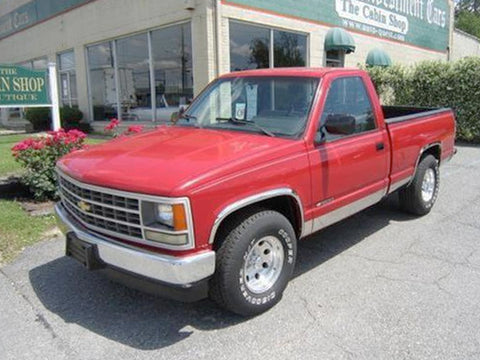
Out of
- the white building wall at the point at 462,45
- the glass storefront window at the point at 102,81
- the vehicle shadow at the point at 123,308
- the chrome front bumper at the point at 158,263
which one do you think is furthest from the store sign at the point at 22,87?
the white building wall at the point at 462,45

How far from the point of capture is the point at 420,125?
218 inches

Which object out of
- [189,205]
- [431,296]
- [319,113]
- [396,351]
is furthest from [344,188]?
[189,205]

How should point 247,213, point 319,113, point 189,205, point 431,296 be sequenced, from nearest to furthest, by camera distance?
point 189,205 < point 247,213 < point 431,296 < point 319,113

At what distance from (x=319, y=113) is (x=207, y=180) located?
148cm

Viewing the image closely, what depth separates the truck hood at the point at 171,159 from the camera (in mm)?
2957

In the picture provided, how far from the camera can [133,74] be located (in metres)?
13.9

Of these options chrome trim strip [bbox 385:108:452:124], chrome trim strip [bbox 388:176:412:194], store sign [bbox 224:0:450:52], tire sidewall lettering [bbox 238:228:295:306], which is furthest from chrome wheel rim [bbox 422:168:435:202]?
store sign [bbox 224:0:450:52]

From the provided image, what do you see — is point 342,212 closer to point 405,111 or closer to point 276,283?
point 276,283

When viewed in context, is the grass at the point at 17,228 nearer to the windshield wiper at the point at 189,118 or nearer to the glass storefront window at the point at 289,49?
the windshield wiper at the point at 189,118

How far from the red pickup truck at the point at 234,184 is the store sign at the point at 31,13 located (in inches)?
516

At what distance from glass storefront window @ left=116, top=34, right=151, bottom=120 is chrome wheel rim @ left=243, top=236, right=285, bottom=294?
34.6 feet

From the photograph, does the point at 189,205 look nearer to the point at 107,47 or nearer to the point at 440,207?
the point at 440,207

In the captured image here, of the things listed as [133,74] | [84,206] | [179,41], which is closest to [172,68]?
[179,41]

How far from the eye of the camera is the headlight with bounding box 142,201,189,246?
2.83 m
